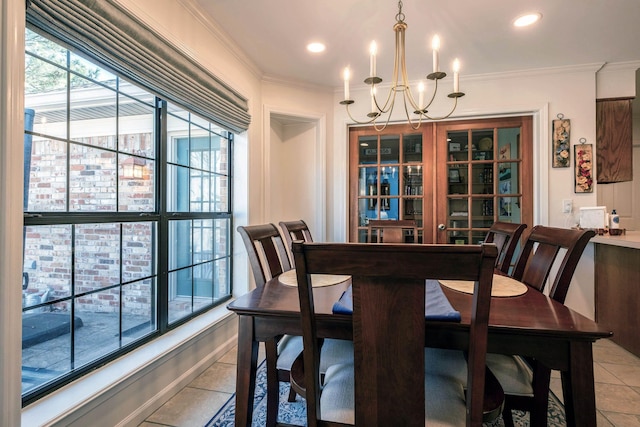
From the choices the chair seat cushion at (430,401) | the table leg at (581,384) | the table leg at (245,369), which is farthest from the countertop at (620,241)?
the table leg at (245,369)

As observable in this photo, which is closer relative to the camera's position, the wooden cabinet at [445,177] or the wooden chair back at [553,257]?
the wooden chair back at [553,257]

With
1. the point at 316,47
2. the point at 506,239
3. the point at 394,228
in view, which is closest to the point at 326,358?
the point at 506,239

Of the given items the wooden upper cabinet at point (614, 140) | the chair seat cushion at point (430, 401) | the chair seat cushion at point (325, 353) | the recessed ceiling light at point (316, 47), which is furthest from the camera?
the wooden upper cabinet at point (614, 140)

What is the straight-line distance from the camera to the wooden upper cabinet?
291 cm

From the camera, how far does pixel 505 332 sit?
1012mm

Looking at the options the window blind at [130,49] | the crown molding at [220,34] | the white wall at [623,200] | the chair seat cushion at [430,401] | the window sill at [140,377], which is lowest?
the window sill at [140,377]

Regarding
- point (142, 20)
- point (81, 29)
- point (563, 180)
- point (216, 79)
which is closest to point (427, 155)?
point (563, 180)

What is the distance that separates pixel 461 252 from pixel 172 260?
2.05 meters

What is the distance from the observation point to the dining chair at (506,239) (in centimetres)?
195

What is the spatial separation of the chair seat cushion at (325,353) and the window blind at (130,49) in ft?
5.09

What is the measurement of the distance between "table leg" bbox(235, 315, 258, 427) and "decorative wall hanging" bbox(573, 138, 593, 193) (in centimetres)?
329

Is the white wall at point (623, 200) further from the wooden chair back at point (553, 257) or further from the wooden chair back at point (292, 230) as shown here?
the wooden chair back at point (292, 230)

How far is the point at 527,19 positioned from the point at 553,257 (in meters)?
1.74

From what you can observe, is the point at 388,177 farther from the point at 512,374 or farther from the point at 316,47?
the point at 512,374
